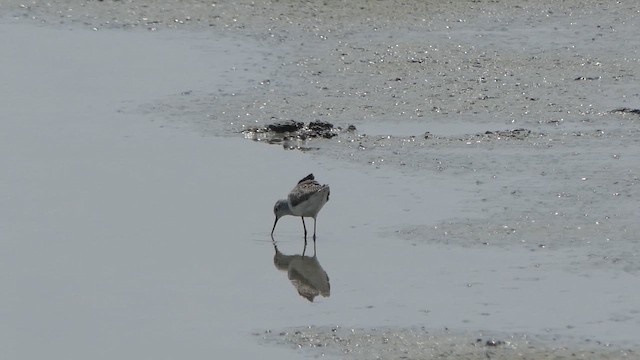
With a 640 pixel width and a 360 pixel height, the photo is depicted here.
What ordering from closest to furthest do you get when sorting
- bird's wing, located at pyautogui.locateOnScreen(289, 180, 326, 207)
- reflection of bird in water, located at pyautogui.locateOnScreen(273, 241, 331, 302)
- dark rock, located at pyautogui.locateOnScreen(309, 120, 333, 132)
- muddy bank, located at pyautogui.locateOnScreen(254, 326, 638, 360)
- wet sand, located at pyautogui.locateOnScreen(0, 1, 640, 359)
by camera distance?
muddy bank, located at pyautogui.locateOnScreen(254, 326, 638, 360) < wet sand, located at pyautogui.locateOnScreen(0, 1, 640, 359) < reflection of bird in water, located at pyautogui.locateOnScreen(273, 241, 331, 302) < bird's wing, located at pyautogui.locateOnScreen(289, 180, 326, 207) < dark rock, located at pyautogui.locateOnScreen(309, 120, 333, 132)

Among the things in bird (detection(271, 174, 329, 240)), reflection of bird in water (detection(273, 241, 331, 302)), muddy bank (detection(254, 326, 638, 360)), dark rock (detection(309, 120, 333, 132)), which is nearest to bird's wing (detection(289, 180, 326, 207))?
bird (detection(271, 174, 329, 240))

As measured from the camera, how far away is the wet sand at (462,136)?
32.5 feet

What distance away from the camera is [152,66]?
57.0 feet

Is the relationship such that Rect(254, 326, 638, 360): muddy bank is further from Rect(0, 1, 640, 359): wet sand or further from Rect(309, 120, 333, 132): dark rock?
Rect(309, 120, 333, 132): dark rock

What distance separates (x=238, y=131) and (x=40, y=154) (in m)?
1.91

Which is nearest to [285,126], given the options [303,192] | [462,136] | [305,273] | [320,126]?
[320,126]

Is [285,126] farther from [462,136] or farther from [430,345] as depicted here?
[430,345]

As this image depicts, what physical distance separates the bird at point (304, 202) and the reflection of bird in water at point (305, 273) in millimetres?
298

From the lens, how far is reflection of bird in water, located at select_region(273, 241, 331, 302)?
10.8m

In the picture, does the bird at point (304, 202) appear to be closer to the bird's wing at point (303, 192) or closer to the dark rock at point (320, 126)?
the bird's wing at point (303, 192)

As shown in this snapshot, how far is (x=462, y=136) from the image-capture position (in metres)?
14.5

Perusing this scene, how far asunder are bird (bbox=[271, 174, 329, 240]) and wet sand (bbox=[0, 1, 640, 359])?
27cm

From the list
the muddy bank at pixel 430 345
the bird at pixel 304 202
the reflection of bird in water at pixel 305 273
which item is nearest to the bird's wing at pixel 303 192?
the bird at pixel 304 202

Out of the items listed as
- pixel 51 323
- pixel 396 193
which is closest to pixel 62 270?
pixel 51 323
